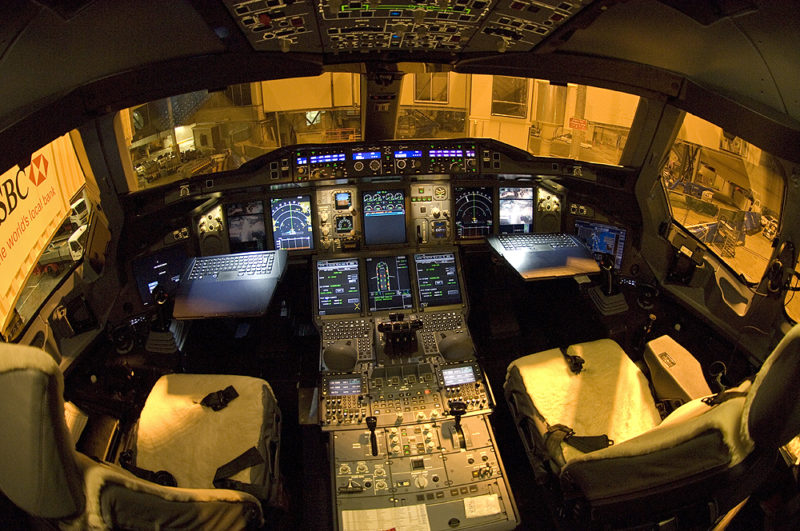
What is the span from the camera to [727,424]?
1450 mm

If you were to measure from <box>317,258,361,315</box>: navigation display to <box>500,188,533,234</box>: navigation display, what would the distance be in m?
1.27

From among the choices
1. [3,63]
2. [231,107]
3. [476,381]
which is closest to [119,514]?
[3,63]

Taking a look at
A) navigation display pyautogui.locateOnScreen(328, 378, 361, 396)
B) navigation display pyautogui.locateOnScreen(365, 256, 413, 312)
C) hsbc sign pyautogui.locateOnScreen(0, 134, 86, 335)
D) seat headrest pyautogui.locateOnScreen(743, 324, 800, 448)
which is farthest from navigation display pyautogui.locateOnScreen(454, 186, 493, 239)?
hsbc sign pyautogui.locateOnScreen(0, 134, 86, 335)

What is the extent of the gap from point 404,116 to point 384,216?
5.94 meters

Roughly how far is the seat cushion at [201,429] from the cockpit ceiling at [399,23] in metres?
1.88

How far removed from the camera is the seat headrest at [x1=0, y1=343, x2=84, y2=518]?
125 cm

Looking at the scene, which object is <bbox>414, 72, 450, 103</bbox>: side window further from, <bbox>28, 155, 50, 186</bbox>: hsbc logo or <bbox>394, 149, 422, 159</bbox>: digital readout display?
<bbox>28, 155, 50, 186</bbox>: hsbc logo

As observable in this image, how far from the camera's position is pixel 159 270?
3.48m

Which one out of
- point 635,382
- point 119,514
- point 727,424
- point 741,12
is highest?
point 741,12

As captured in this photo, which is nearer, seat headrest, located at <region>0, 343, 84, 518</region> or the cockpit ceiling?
seat headrest, located at <region>0, 343, 84, 518</region>

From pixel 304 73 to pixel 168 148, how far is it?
3.81 metres

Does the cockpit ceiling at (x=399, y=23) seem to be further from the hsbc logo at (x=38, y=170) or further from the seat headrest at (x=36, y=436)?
the hsbc logo at (x=38, y=170)

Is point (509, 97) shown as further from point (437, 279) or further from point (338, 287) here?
point (338, 287)

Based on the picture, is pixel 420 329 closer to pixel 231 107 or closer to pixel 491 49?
pixel 491 49
